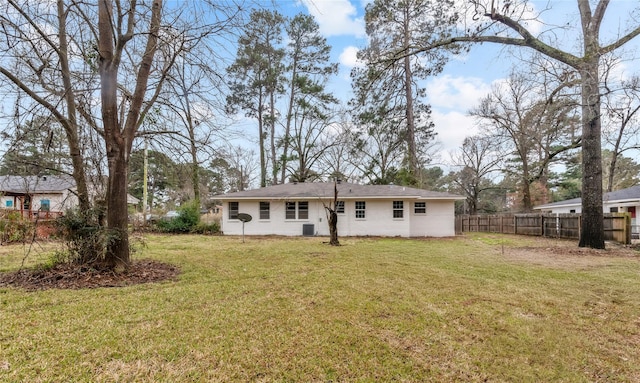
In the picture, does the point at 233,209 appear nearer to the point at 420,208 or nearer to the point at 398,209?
the point at 398,209

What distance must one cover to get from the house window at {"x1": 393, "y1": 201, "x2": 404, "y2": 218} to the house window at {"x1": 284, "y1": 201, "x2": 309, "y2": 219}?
469 cm

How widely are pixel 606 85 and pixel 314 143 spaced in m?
19.0

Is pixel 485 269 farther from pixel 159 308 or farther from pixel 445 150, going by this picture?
pixel 445 150

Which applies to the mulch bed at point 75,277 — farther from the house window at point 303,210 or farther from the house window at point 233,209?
the house window at point 233,209

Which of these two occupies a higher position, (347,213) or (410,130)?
(410,130)

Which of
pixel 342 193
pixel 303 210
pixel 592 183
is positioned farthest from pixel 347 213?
pixel 592 183

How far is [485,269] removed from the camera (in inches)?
273

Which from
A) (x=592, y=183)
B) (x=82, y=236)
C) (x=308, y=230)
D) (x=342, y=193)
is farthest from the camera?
(x=342, y=193)

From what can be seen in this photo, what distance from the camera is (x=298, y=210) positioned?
1666 cm

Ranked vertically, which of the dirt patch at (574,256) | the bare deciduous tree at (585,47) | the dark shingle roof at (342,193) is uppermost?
the bare deciduous tree at (585,47)

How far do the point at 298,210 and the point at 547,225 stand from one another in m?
13.2

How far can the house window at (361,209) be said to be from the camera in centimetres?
1641

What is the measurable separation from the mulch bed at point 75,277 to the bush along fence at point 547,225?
45.6 feet

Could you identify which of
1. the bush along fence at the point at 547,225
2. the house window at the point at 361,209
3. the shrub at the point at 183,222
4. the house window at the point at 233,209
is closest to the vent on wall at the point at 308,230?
the house window at the point at 361,209
